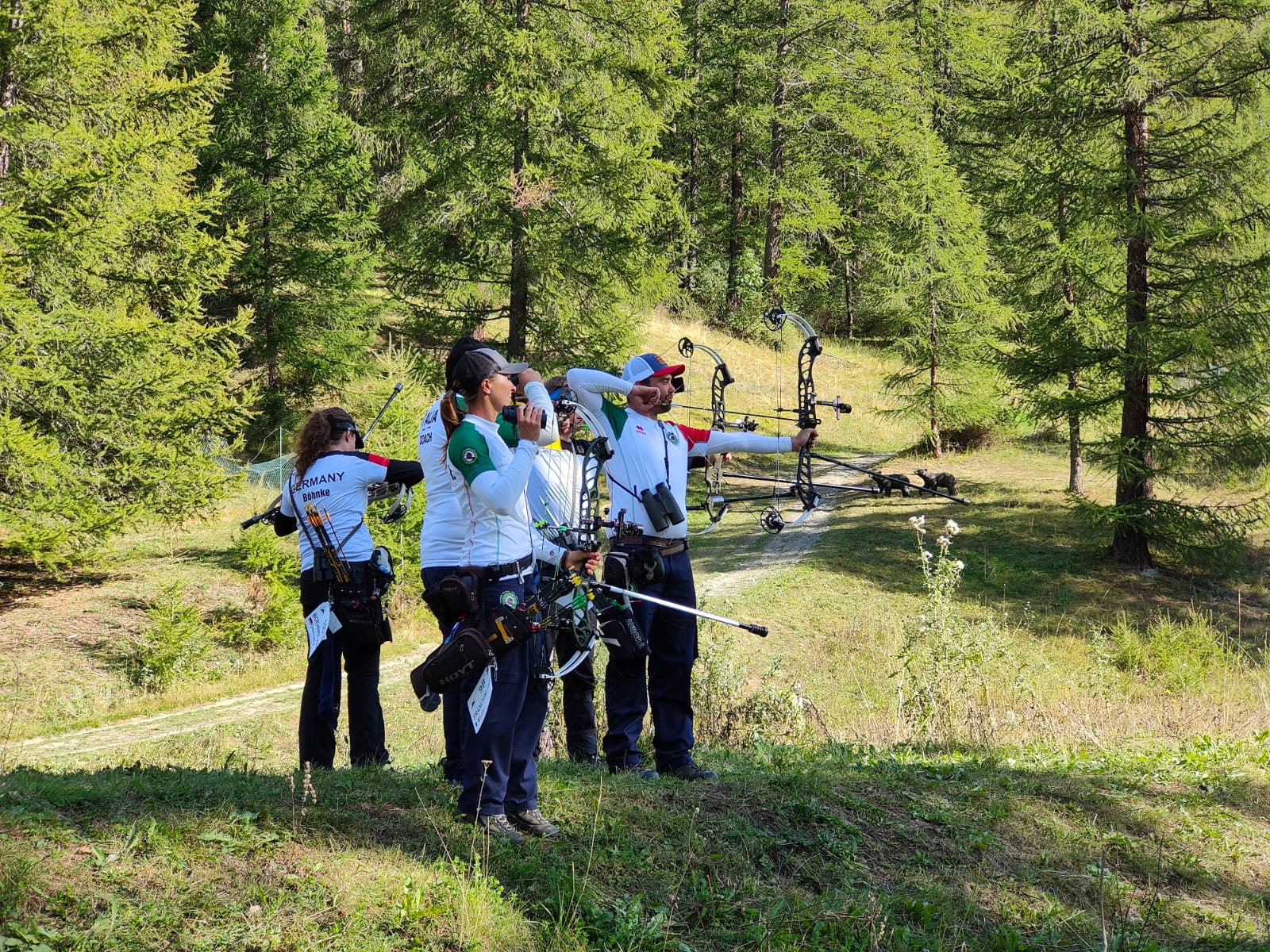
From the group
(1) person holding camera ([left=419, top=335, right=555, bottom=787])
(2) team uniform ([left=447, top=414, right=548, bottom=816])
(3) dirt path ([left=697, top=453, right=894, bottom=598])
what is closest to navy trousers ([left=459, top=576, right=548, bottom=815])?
(2) team uniform ([left=447, top=414, right=548, bottom=816])

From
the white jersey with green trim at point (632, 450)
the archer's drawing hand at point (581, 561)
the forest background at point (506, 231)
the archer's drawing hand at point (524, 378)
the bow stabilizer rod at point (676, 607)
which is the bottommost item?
the bow stabilizer rod at point (676, 607)

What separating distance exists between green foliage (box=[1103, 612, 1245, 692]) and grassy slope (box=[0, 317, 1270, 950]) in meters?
0.90

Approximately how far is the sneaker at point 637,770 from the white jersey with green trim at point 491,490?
1.63 m

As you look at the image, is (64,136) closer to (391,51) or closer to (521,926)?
(391,51)

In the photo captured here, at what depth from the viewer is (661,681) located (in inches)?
250

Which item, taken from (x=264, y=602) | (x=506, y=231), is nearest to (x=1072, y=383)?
(x=506, y=231)

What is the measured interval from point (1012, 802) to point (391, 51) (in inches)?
917

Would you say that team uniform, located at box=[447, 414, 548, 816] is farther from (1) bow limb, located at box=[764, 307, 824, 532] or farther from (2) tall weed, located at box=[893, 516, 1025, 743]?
(2) tall weed, located at box=[893, 516, 1025, 743]

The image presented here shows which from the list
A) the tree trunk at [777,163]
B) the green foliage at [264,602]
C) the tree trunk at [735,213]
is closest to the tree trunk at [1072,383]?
the green foliage at [264,602]

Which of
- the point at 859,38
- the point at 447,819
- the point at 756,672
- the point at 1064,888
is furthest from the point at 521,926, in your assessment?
the point at 859,38

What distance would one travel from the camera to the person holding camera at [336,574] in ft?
21.3

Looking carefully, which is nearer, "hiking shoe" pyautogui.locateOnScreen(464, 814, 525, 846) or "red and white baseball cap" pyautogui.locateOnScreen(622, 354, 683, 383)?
"hiking shoe" pyautogui.locateOnScreen(464, 814, 525, 846)

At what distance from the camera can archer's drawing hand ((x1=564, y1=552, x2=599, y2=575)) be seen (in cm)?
513

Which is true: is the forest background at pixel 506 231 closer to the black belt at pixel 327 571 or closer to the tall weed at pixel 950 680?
the black belt at pixel 327 571
